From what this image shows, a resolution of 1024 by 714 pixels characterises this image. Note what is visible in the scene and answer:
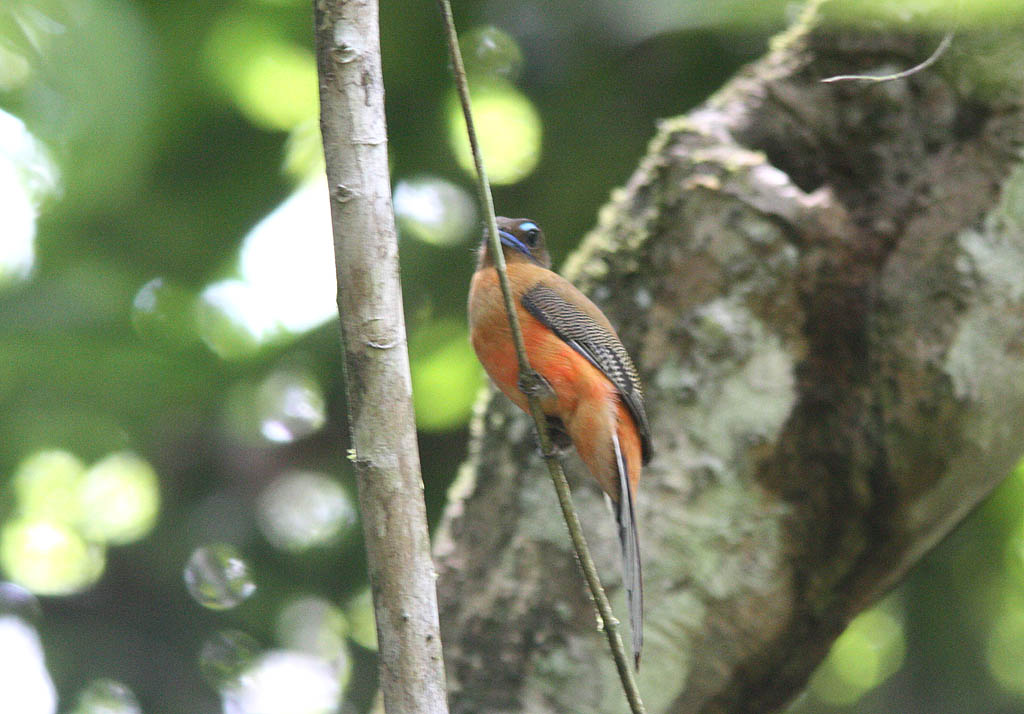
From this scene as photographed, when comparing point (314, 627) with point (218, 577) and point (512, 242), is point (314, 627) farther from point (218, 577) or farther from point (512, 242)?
point (512, 242)

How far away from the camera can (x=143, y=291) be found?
15.1ft

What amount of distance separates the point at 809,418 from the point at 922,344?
1.48ft

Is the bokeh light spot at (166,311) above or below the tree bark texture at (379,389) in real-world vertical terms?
below

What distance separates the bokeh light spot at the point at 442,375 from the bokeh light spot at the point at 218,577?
3.85 ft

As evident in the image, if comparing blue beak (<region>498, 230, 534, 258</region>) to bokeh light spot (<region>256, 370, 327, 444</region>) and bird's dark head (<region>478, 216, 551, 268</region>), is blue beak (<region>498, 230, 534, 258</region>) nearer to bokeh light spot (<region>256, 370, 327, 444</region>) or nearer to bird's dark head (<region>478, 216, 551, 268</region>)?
bird's dark head (<region>478, 216, 551, 268</region>)

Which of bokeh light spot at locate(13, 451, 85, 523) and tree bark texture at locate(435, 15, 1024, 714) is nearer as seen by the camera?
tree bark texture at locate(435, 15, 1024, 714)

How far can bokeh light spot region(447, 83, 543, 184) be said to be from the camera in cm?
523

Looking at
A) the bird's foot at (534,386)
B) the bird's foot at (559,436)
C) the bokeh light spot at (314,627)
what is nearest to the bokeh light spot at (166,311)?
the bokeh light spot at (314,627)

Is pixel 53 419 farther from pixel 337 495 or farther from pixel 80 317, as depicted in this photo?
pixel 337 495

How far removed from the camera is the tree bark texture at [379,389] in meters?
1.92

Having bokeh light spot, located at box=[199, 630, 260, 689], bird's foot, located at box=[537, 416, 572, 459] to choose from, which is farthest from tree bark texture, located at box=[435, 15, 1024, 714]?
bokeh light spot, located at box=[199, 630, 260, 689]

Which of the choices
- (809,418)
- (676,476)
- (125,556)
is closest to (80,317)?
(125,556)

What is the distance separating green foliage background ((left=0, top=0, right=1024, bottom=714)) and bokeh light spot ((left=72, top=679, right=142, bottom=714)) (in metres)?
0.04

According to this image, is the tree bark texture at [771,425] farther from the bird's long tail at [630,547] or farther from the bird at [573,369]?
the bird's long tail at [630,547]
